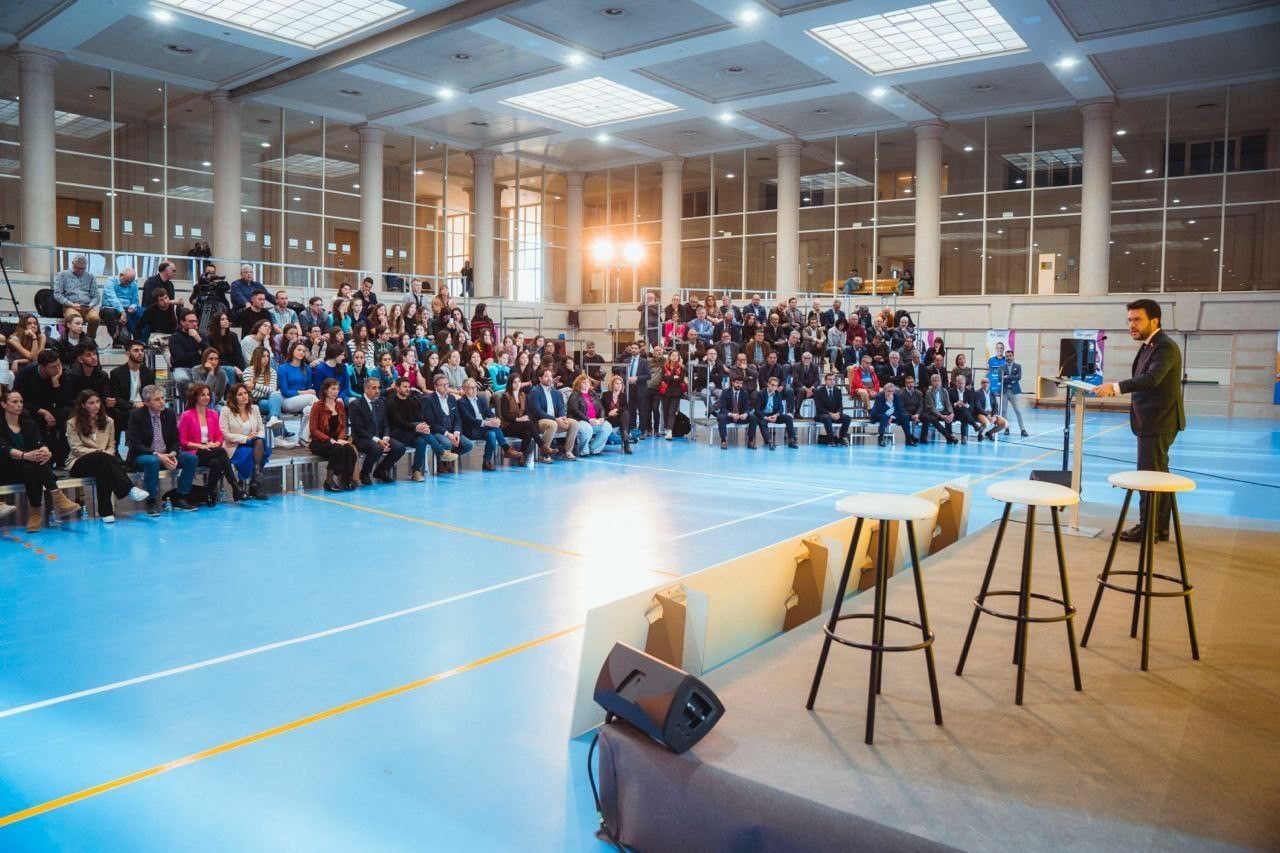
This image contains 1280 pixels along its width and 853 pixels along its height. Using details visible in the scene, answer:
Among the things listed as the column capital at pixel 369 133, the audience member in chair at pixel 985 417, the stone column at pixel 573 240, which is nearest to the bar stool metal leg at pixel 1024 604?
the audience member in chair at pixel 985 417

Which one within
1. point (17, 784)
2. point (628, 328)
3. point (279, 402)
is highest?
point (628, 328)

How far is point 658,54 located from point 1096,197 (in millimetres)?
11258

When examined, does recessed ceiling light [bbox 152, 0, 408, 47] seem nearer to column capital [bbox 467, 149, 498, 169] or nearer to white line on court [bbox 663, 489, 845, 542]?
column capital [bbox 467, 149, 498, 169]

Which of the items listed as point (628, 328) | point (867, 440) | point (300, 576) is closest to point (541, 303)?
point (628, 328)

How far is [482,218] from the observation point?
25047 millimetres

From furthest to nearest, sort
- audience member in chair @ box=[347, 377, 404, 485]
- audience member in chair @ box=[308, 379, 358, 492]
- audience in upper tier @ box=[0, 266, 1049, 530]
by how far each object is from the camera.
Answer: audience member in chair @ box=[347, 377, 404, 485]
audience member in chair @ box=[308, 379, 358, 492]
audience in upper tier @ box=[0, 266, 1049, 530]

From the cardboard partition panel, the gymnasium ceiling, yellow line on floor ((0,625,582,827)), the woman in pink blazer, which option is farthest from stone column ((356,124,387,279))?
the cardboard partition panel

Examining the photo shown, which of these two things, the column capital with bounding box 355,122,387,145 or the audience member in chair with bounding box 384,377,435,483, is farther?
the column capital with bounding box 355,122,387,145

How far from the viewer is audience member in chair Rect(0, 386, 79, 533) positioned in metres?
7.35

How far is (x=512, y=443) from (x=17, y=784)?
913 cm

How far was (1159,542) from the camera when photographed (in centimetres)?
563

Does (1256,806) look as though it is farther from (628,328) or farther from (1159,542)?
(628,328)

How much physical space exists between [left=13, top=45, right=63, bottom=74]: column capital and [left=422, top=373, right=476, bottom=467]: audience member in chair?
40.1ft

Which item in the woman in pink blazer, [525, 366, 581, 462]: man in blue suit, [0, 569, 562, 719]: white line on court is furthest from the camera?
[525, 366, 581, 462]: man in blue suit
